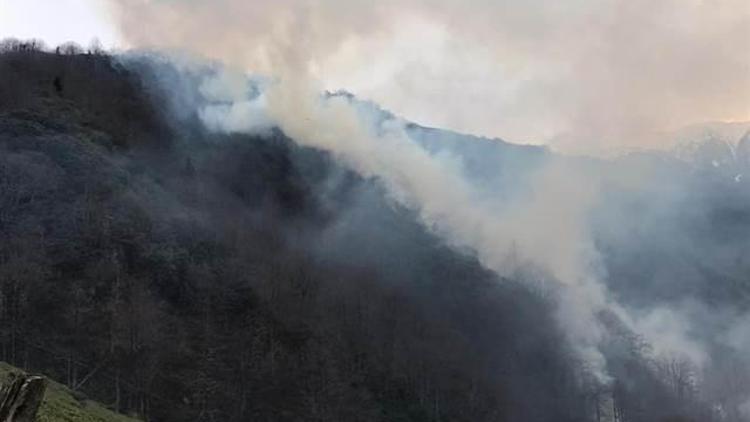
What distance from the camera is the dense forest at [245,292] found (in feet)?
313

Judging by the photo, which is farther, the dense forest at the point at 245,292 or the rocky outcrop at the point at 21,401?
the dense forest at the point at 245,292

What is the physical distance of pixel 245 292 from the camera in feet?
407

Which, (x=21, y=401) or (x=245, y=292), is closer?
(x=21, y=401)

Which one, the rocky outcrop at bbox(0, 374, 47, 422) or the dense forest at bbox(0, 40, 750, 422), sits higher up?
the dense forest at bbox(0, 40, 750, 422)

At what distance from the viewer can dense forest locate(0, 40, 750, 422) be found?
313ft

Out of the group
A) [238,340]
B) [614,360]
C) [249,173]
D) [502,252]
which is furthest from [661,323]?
[238,340]

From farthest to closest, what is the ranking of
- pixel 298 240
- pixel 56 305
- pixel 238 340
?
pixel 298 240 < pixel 238 340 < pixel 56 305

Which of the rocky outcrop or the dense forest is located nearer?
the rocky outcrop

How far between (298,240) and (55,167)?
49301mm

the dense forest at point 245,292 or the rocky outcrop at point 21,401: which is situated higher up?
the dense forest at point 245,292

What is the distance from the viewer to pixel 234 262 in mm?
131375

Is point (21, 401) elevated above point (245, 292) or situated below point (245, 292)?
below

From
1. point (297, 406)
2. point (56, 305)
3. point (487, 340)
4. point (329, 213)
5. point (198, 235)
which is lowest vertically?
point (297, 406)

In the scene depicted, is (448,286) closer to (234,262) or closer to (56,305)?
(234,262)
